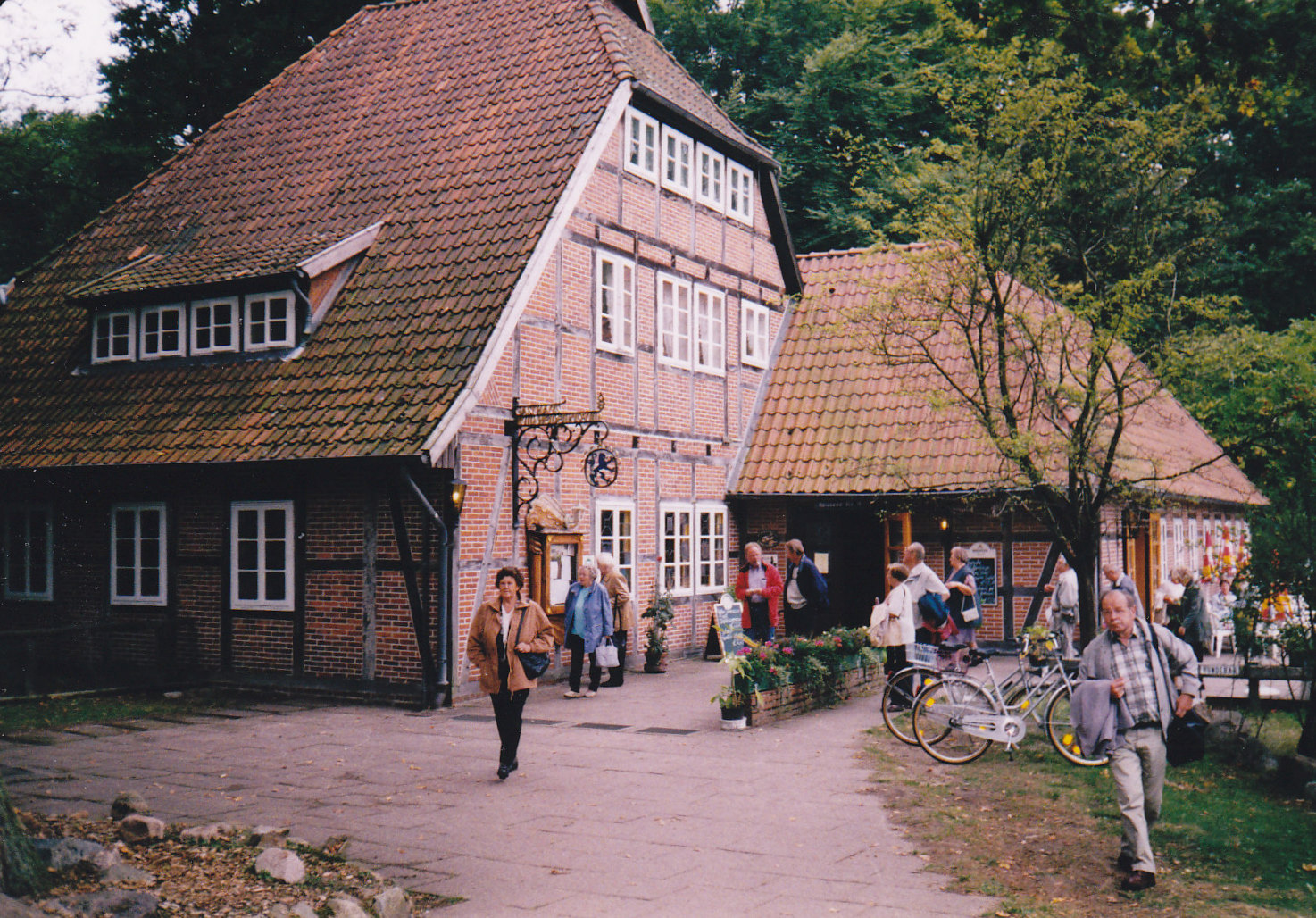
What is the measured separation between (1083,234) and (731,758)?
21.6 ft

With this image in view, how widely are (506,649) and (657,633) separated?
8001 mm

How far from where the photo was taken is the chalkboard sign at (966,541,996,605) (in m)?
19.8

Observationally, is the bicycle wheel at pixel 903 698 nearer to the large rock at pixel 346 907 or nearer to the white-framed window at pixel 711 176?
the large rock at pixel 346 907

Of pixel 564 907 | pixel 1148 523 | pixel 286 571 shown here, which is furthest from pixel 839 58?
pixel 564 907

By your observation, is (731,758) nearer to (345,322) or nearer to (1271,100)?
(1271,100)

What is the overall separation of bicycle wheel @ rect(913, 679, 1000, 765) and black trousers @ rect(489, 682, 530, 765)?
347 centimetres

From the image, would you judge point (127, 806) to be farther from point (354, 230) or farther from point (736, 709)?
point (354, 230)

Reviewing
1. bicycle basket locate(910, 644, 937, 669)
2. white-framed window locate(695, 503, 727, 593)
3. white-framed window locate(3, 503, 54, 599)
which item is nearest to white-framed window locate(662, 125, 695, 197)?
white-framed window locate(695, 503, 727, 593)

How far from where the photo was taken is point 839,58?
94.7 feet

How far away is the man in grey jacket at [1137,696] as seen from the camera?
24.0 ft

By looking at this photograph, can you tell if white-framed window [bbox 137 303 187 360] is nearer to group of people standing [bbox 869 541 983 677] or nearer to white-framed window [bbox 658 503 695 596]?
white-framed window [bbox 658 503 695 596]

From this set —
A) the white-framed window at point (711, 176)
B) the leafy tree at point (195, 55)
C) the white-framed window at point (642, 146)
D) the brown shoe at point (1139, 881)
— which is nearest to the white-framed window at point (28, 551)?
the white-framed window at point (642, 146)

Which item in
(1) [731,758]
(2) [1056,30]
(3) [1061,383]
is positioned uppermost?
(2) [1056,30]

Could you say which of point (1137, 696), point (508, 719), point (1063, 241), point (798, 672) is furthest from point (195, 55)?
point (1137, 696)
